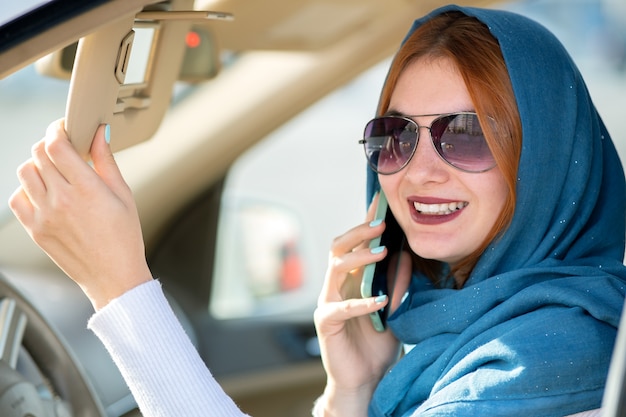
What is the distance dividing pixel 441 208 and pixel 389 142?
0.19m

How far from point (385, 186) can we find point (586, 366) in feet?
2.04

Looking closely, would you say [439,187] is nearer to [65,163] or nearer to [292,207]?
[65,163]

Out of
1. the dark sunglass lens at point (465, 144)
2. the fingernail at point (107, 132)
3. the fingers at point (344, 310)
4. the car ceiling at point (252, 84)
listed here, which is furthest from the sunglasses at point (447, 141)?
the car ceiling at point (252, 84)

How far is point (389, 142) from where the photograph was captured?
2.08 metres

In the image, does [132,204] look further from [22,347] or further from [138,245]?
[22,347]

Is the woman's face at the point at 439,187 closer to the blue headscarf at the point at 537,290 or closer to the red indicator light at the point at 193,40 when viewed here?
the blue headscarf at the point at 537,290

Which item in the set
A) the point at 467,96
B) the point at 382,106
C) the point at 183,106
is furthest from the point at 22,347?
the point at 183,106

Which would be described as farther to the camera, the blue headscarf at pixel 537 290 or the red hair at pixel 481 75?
the red hair at pixel 481 75

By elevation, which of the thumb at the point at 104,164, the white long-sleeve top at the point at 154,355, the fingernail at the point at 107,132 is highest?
the fingernail at the point at 107,132

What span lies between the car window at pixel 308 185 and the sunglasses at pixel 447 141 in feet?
3.78

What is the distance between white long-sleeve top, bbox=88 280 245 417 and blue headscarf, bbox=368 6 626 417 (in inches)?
17.0

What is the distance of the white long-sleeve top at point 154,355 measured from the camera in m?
1.64

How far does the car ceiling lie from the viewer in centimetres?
280

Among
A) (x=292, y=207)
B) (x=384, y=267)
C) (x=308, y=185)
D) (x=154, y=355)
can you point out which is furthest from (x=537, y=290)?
(x=308, y=185)
